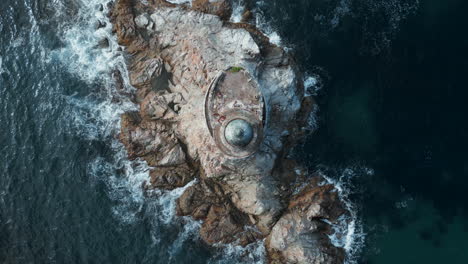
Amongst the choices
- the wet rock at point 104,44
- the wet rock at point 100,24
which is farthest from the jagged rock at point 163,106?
the wet rock at point 100,24

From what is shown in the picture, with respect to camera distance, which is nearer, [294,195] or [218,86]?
[218,86]

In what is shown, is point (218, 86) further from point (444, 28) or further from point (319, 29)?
point (444, 28)

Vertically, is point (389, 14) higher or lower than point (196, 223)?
higher

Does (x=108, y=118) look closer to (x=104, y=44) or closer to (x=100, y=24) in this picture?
(x=104, y=44)

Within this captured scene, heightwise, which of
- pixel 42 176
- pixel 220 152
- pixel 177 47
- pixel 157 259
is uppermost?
pixel 177 47

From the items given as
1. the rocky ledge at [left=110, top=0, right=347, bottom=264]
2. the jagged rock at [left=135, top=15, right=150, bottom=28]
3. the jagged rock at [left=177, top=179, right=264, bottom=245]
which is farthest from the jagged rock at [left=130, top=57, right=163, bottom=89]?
the jagged rock at [left=177, top=179, right=264, bottom=245]

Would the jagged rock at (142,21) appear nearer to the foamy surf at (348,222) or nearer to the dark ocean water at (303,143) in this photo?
the dark ocean water at (303,143)

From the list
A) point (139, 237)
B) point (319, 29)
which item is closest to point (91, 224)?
point (139, 237)
